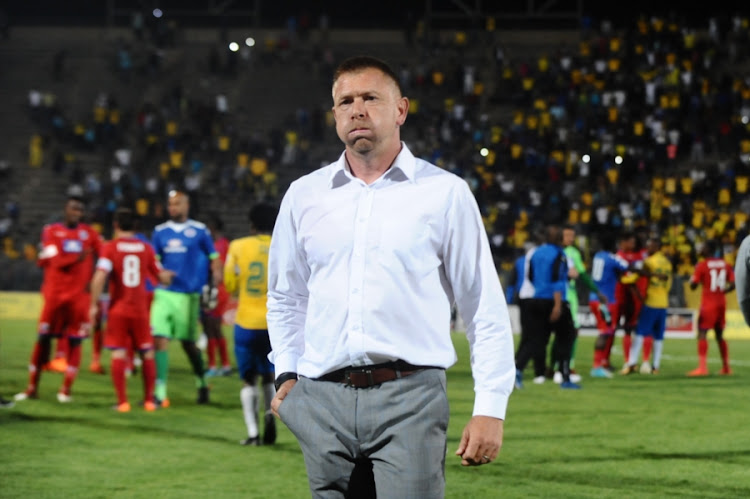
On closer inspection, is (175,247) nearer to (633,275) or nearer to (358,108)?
(633,275)

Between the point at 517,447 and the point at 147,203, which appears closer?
the point at 517,447

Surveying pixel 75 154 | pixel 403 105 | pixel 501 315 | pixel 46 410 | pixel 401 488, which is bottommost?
pixel 46 410

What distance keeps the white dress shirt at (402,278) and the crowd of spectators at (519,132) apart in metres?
25.7

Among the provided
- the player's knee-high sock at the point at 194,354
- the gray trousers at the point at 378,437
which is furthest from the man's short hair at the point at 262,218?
the gray trousers at the point at 378,437

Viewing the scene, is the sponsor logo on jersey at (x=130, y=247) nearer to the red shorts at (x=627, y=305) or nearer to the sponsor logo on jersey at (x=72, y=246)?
the sponsor logo on jersey at (x=72, y=246)

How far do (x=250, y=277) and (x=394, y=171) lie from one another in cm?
632

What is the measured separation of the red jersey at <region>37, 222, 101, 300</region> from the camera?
Answer: 1305 centimetres

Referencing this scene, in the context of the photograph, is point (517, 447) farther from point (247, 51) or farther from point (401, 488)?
point (247, 51)

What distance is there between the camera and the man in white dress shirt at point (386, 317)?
3467mm

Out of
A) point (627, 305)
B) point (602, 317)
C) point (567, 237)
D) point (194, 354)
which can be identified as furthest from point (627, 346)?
point (194, 354)

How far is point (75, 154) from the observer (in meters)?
34.6

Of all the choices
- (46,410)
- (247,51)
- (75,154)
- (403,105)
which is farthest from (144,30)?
(403,105)

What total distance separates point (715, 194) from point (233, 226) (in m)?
13.3

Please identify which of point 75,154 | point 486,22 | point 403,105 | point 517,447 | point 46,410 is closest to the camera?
point 403,105
